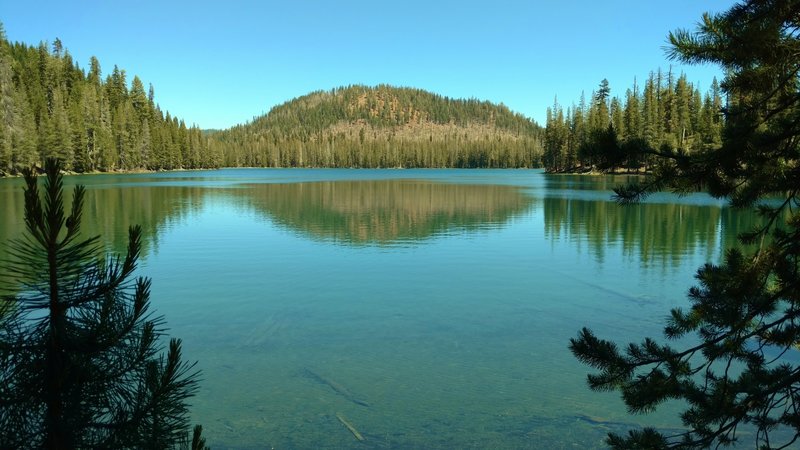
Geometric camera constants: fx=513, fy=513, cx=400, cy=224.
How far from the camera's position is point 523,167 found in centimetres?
17562

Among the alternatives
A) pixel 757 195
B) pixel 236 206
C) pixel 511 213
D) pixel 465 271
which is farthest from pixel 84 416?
pixel 236 206

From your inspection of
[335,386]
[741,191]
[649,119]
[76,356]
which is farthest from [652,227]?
[649,119]

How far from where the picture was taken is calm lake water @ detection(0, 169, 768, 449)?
727 centimetres

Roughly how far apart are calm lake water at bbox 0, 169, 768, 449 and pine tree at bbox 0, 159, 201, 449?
452 cm

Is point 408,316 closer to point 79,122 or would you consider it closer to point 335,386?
point 335,386

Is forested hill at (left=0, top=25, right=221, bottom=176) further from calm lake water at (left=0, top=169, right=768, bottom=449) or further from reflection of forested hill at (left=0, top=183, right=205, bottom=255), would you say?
calm lake water at (left=0, top=169, right=768, bottom=449)

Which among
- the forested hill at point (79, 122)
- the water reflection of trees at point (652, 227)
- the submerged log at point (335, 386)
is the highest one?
the forested hill at point (79, 122)

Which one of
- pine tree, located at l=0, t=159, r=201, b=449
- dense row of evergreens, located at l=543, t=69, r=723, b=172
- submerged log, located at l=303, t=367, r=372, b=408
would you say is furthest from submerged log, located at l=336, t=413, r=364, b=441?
dense row of evergreens, located at l=543, t=69, r=723, b=172

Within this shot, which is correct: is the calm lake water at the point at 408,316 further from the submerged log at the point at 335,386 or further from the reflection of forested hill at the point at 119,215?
the reflection of forested hill at the point at 119,215

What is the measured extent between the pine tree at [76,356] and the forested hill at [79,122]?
69.0 metres

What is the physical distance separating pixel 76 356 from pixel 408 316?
10231 millimetres

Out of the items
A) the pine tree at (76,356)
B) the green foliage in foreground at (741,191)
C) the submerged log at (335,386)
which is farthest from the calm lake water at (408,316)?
the pine tree at (76,356)

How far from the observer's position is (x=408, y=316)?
1230cm

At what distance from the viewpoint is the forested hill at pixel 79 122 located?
72625 mm
